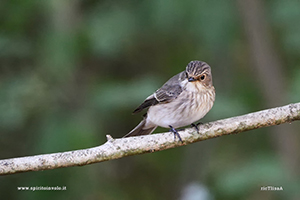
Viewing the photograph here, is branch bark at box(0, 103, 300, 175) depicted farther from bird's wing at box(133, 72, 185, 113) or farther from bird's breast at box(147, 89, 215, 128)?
bird's wing at box(133, 72, 185, 113)

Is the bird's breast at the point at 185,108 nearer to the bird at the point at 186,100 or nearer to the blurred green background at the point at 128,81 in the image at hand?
the bird at the point at 186,100

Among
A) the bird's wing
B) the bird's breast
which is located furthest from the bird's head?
the bird's wing

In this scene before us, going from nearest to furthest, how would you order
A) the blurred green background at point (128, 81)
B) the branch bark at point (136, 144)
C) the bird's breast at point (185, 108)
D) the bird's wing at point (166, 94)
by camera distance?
the branch bark at point (136, 144), the bird's breast at point (185, 108), the bird's wing at point (166, 94), the blurred green background at point (128, 81)

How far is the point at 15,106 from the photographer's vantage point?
576cm

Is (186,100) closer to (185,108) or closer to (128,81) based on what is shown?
(185,108)

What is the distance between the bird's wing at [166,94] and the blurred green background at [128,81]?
358 millimetres

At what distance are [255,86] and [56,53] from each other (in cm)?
280

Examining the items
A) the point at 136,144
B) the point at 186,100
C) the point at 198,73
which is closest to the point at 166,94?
the point at 186,100

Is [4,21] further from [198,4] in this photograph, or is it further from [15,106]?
[198,4]

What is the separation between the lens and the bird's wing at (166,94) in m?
5.10

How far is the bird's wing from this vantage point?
5.10 m

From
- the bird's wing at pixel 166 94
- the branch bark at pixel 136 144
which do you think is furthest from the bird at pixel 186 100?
the branch bark at pixel 136 144

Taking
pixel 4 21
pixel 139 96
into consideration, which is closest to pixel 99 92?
pixel 139 96

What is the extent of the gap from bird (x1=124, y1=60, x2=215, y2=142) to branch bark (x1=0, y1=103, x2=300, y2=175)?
480mm
